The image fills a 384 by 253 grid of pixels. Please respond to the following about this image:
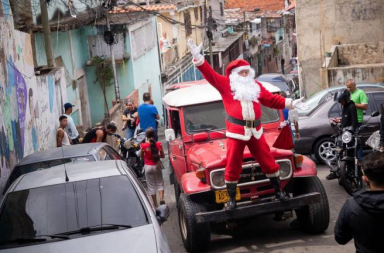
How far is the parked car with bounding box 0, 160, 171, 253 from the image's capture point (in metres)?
6.31

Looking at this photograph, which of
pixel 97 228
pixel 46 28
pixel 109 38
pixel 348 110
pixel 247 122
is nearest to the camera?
pixel 97 228

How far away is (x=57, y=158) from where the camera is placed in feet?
31.6

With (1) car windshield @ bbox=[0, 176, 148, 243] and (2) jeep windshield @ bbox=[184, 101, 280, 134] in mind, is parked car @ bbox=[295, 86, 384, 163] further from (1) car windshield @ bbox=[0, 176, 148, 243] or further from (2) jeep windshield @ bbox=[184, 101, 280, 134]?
(1) car windshield @ bbox=[0, 176, 148, 243]

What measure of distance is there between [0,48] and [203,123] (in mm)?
3961

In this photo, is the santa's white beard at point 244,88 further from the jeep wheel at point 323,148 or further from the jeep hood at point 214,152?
the jeep wheel at point 323,148

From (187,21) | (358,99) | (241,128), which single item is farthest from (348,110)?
(187,21)

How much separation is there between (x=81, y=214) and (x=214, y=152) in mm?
2932

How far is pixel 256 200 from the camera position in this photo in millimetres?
8875

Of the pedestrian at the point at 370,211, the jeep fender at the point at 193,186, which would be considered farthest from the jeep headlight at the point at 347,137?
the pedestrian at the point at 370,211

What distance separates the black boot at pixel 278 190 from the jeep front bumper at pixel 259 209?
0.06 meters

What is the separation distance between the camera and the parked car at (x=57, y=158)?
9500 millimetres

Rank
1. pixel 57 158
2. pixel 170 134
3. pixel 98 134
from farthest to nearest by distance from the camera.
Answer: pixel 98 134
pixel 170 134
pixel 57 158

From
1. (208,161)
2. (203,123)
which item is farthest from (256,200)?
(203,123)

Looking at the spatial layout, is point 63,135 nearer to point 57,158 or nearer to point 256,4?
point 57,158
